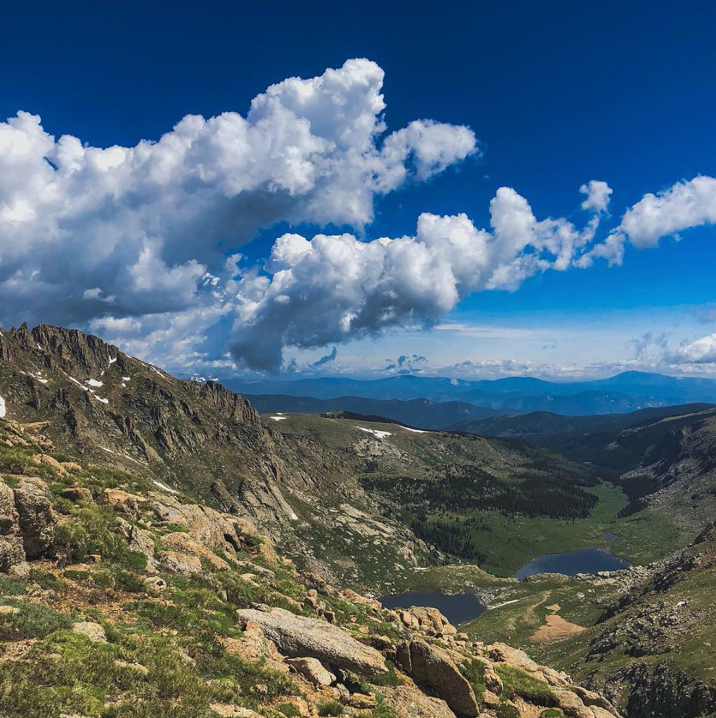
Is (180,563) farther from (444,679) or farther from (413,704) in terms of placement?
(444,679)

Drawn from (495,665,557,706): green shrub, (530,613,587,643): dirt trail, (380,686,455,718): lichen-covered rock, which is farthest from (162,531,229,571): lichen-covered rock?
(530,613,587,643): dirt trail

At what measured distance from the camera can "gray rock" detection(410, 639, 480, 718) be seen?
25.5 meters

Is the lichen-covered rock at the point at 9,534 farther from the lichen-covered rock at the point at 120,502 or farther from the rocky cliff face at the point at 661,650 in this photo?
the rocky cliff face at the point at 661,650

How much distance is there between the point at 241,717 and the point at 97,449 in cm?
20929

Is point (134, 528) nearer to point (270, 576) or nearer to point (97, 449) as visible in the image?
point (270, 576)

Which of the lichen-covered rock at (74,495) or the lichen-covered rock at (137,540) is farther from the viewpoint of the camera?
the lichen-covered rock at (74,495)

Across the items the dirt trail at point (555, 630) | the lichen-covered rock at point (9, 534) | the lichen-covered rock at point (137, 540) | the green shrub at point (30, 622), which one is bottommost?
the dirt trail at point (555, 630)

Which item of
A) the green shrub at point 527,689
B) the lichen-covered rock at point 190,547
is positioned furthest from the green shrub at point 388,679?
the lichen-covered rock at point 190,547

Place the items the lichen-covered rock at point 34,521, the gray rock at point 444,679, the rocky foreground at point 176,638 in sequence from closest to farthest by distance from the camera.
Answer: the rocky foreground at point 176,638 → the lichen-covered rock at point 34,521 → the gray rock at point 444,679

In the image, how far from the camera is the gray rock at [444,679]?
25469 mm

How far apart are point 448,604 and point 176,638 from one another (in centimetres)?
20241

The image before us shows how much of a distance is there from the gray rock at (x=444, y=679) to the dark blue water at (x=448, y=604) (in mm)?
171976

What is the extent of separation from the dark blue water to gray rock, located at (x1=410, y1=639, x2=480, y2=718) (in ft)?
564

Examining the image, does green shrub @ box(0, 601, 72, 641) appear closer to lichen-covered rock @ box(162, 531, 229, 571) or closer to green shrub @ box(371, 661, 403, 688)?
lichen-covered rock @ box(162, 531, 229, 571)
